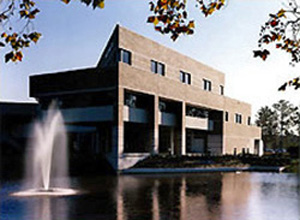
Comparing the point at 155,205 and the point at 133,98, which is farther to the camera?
the point at 133,98

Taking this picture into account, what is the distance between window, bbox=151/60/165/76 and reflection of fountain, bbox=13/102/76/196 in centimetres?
1042

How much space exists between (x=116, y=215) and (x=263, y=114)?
9965cm

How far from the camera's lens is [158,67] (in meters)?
41.2

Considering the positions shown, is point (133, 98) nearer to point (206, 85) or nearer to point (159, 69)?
point (159, 69)

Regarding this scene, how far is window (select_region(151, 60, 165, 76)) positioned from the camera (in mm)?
40562

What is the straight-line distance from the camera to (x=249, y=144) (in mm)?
65188

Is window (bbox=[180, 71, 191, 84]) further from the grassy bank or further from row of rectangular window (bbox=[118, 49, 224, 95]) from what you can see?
the grassy bank

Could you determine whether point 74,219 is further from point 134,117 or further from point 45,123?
point 45,123

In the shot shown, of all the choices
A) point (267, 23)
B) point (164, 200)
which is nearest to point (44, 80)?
point (164, 200)

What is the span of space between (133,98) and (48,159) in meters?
13.3

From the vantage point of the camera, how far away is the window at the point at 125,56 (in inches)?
1400

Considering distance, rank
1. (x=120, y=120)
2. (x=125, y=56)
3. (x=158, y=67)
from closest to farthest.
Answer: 1. (x=120, y=120)
2. (x=125, y=56)
3. (x=158, y=67)

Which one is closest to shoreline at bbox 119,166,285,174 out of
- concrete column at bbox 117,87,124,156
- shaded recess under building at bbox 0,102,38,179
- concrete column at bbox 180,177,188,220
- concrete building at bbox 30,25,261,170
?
concrete building at bbox 30,25,261,170

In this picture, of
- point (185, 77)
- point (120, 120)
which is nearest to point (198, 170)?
point (120, 120)
